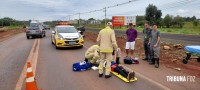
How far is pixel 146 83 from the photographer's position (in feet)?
22.7

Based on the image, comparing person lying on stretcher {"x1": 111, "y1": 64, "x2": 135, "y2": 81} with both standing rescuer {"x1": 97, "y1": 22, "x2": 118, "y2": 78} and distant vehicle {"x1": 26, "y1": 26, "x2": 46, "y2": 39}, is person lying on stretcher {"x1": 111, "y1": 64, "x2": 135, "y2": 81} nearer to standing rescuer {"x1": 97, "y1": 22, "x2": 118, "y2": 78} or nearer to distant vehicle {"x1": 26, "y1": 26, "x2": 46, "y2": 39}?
standing rescuer {"x1": 97, "y1": 22, "x2": 118, "y2": 78}

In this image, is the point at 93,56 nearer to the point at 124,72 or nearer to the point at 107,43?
the point at 107,43

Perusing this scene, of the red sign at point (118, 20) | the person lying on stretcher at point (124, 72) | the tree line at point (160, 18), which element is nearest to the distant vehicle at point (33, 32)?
the person lying on stretcher at point (124, 72)

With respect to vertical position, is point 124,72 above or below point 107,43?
below

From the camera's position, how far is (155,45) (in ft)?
31.4

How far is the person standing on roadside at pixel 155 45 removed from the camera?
955 centimetres

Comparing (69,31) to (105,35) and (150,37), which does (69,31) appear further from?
(105,35)

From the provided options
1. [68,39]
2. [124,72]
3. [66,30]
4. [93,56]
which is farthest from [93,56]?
[66,30]

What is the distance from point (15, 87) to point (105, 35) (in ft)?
10.4

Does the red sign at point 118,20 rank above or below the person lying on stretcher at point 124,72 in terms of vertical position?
above

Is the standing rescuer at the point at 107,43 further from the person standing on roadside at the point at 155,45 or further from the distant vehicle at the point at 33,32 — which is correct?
the distant vehicle at the point at 33,32

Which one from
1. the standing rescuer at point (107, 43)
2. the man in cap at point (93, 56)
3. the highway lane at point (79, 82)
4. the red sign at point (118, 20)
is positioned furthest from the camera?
the red sign at point (118, 20)

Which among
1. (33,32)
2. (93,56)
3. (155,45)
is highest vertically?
(155,45)

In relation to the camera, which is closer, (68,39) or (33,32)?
(68,39)
